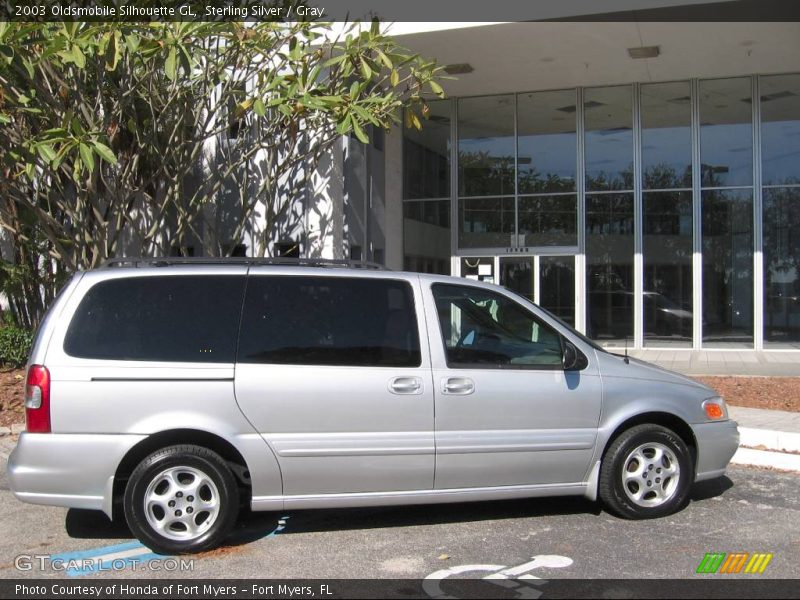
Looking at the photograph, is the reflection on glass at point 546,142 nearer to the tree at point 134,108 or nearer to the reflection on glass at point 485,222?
the reflection on glass at point 485,222

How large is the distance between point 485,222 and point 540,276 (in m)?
1.98

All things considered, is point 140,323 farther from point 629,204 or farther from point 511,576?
point 629,204

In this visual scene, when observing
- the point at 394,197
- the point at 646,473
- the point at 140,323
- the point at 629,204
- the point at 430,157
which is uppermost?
the point at 430,157

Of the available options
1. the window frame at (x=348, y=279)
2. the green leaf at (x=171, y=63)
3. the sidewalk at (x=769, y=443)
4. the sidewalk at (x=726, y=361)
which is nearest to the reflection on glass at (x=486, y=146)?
the sidewalk at (x=726, y=361)

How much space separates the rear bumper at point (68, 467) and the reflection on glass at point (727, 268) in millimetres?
15543

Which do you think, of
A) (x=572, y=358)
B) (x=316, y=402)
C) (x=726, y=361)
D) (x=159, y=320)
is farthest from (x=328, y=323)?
(x=726, y=361)

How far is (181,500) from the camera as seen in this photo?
4.80 metres

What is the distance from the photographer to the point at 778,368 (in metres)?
14.1

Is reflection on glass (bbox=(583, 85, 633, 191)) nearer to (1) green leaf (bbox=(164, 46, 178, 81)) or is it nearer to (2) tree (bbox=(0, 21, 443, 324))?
(2) tree (bbox=(0, 21, 443, 324))

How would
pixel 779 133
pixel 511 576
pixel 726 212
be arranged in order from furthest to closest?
pixel 726 212
pixel 779 133
pixel 511 576

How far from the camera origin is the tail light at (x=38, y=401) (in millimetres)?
4672

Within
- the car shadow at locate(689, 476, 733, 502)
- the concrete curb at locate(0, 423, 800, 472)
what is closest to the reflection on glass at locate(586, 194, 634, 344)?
the concrete curb at locate(0, 423, 800, 472)

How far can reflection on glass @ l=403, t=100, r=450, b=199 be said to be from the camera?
62.5 ft

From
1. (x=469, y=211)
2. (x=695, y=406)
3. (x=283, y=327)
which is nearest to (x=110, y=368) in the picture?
(x=283, y=327)
